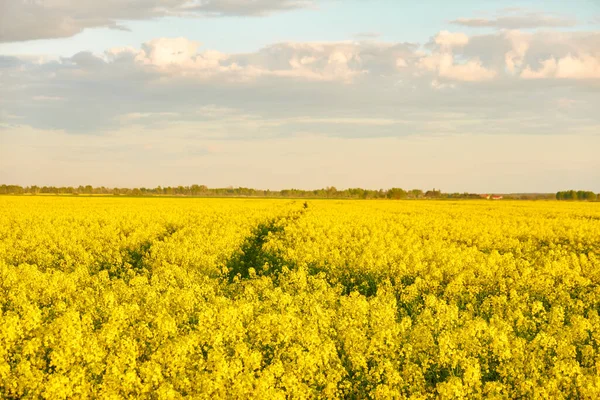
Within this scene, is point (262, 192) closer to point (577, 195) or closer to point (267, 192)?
point (267, 192)

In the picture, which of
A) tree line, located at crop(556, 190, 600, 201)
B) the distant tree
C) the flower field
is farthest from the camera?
the distant tree

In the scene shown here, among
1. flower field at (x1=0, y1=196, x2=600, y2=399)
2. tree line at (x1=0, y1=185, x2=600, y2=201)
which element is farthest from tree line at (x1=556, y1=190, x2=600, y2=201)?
flower field at (x1=0, y1=196, x2=600, y2=399)

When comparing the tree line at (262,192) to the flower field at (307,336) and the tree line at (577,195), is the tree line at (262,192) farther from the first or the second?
the flower field at (307,336)

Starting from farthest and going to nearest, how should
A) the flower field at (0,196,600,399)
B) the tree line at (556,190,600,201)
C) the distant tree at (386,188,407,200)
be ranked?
1. the distant tree at (386,188,407,200)
2. the tree line at (556,190,600,201)
3. the flower field at (0,196,600,399)

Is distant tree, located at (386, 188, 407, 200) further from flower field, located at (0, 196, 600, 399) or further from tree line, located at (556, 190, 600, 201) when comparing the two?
flower field, located at (0, 196, 600, 399)

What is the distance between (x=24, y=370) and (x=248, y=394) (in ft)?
9.86

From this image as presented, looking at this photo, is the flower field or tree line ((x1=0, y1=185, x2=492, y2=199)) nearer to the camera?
the flower field

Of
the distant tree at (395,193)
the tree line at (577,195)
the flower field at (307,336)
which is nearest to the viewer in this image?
the flower field at (307,336)

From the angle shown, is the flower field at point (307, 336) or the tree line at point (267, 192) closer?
the flower field at point (307, 336)

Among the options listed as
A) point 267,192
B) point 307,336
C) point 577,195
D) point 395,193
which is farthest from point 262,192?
point 307,336

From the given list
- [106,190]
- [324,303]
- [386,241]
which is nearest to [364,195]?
[106,190]

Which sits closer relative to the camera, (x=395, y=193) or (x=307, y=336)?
(x=307, y=336)

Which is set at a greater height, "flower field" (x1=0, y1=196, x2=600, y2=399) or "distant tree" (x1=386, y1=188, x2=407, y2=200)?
"distant tree" (x1=386, y1=188, x2=407, y2=200)

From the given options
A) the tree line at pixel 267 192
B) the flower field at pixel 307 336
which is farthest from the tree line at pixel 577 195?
the flower field at pixel 307 336
